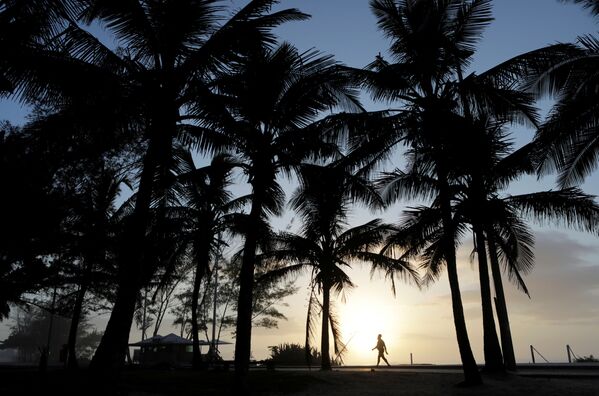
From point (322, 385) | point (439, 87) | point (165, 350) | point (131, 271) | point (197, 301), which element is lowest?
point (322, 385)

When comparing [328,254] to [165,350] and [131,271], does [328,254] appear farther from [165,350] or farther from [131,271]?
[165,350]

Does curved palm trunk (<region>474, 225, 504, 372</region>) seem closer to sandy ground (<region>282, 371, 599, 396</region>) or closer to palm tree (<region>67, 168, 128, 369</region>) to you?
sandy ground (<region>282, 371, 599, 396</region>)

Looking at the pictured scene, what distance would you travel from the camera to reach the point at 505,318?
17.1 m

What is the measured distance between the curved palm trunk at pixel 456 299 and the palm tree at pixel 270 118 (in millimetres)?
3833

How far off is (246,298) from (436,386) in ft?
20.1

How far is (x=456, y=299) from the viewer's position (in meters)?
13.3

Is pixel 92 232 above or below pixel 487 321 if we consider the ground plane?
above

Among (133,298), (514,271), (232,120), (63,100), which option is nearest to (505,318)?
(514,271)

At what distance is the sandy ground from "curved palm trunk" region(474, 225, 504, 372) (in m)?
0.84

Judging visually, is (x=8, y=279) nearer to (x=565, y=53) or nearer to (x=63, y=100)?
(x=63, y=100)

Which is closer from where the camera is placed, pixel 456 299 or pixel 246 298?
pixel 246 298

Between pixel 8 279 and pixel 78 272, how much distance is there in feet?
12.9

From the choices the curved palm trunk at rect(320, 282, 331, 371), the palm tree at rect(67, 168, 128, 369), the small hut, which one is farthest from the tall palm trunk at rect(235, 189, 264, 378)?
the small hut

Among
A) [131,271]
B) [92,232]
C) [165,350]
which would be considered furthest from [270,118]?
[165,350]
